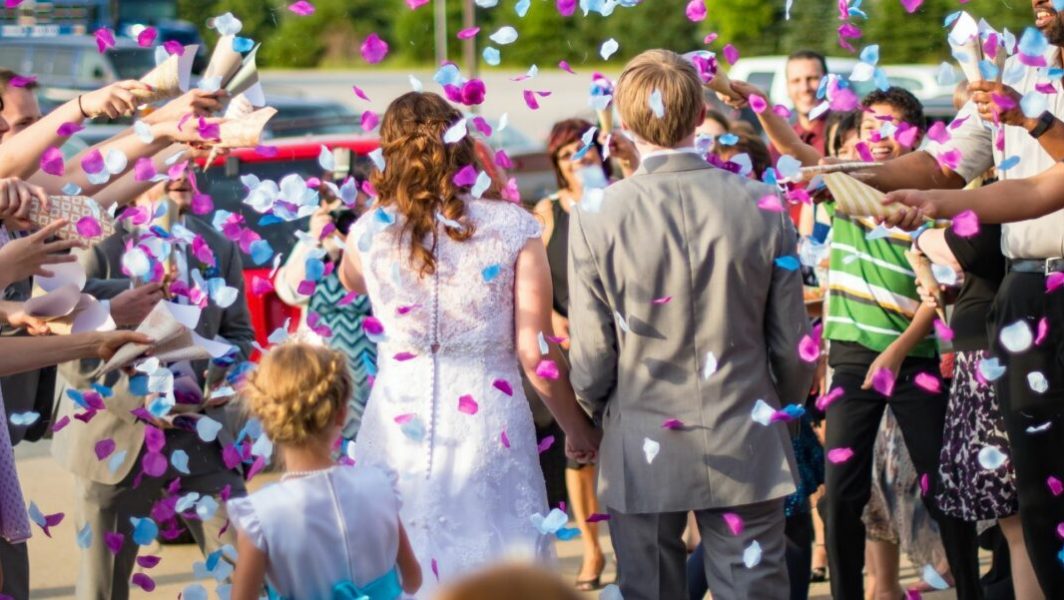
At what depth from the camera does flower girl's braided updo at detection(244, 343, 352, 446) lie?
364cm

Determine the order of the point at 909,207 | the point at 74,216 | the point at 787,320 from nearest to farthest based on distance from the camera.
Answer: the point at 909,207 → the point at 787,320 → the point at 74,216

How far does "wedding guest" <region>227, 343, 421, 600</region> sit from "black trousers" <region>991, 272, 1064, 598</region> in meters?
1.89

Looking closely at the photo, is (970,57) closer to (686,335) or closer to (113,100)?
(686,335)

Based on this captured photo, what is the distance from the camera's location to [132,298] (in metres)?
4.75

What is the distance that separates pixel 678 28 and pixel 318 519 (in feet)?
80.9

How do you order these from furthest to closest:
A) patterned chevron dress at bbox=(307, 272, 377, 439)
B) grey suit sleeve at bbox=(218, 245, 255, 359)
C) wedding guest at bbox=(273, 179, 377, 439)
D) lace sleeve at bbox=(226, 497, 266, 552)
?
1. patterned chevron dress at bbox=(307, 272, 377, 439)
2. wedding guest at bbox=(273, 179, 377, 439)
3. grey suit sleeve at bbox=(218, 245, 255, 359)
4. lace sleeve at bbox=(226, 497, 266, 552)

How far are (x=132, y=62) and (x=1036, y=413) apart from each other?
1388cm

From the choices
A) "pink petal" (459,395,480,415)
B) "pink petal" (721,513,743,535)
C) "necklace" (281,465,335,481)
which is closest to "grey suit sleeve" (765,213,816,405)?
"pink petal" (721,513,743,535)

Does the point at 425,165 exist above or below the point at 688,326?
above

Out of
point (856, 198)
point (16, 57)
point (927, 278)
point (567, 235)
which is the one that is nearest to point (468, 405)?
point (856, 198)

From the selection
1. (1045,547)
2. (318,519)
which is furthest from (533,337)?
(1045,547)

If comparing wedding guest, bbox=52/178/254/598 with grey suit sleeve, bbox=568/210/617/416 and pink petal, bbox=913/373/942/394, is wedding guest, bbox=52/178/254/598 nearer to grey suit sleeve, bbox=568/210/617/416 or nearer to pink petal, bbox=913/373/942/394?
grey suit sleeve, bbox=568/210/617/416

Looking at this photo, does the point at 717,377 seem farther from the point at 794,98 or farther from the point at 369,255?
the point at 794,98

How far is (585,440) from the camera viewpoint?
456cm
